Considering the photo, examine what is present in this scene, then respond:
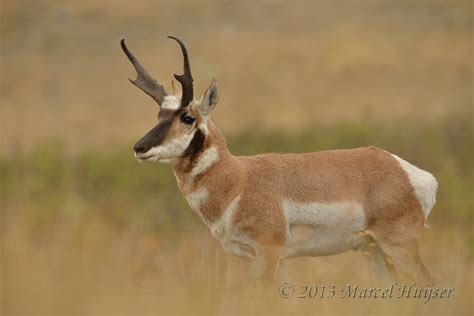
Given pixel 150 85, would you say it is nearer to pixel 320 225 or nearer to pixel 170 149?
pixel 170 149

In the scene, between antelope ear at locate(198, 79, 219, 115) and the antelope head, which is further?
antelope ear at locate(198, 79, 219, 115)

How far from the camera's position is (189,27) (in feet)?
114

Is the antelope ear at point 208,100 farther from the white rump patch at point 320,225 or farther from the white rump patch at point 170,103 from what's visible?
the white rump patch at point 320,225

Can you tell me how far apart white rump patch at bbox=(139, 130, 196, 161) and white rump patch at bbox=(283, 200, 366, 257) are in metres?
1.17

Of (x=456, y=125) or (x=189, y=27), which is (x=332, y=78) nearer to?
(x=456, y=125)

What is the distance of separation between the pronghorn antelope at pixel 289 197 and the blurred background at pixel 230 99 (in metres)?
0.40

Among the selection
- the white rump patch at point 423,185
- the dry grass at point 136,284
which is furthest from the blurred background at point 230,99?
the white rump patch at point 423,185

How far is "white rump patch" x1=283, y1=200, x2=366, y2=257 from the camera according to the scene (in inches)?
399

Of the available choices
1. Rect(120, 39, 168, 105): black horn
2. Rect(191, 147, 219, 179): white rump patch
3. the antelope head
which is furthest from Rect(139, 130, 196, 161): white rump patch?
Rect(120, 39, 168, 105): black horn

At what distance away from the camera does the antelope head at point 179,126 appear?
32.3ft

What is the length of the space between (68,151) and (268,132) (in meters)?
5.09

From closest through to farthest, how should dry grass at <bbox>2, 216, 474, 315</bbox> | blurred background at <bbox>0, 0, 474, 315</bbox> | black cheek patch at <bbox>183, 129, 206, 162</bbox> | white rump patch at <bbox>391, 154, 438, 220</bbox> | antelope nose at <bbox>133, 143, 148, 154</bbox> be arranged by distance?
dry grass at <bbox>2, 216, 474, 315</bbox> < antelope nose at <bbox>133, 143, 148, 154</bbox> < black cheek patch at <bbox>183, 129, 206, 162</bbox> < white rump patch at <bbox>391, 154, 438, 220</bbox> < blurred background at <bbox>0, 0, 474, 315</bbox>

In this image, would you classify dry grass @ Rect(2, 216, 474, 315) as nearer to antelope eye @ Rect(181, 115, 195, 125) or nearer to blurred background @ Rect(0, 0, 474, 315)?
blurred background @ Rect(0, 0, 474, 315)

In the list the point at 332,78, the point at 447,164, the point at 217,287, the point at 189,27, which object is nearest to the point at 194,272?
the point at 217,287
